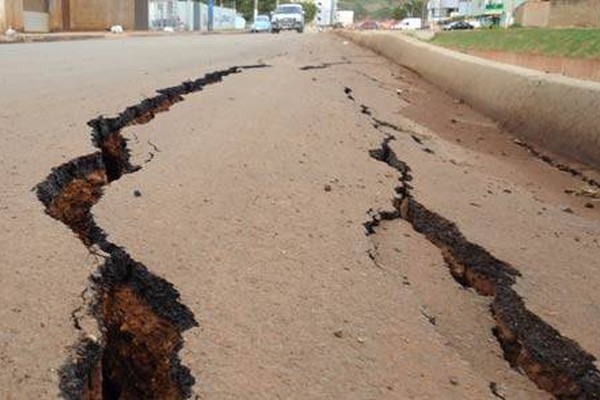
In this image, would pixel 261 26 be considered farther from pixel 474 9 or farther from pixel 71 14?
pixel 474 9

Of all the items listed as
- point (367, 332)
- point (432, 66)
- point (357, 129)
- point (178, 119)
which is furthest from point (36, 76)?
point (367, 332)

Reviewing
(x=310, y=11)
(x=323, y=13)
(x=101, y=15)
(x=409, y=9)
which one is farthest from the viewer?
(x=310, y=11)

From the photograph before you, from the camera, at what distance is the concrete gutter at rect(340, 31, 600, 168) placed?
195 inches

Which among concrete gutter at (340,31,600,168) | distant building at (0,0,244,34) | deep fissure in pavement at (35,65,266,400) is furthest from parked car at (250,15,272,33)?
deep fissure in pavement at (35,65,266,400)

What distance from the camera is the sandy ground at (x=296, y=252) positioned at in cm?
191

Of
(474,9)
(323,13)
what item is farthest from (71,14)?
(323,13)

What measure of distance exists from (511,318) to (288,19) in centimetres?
4457

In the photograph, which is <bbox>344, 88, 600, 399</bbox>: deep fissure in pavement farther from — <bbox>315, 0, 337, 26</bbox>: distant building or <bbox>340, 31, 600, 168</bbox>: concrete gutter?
<bbox>315, 0, 337, 26</bbox>: distant building

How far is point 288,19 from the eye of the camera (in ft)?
149

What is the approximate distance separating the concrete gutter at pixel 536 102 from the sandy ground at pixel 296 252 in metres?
0.28

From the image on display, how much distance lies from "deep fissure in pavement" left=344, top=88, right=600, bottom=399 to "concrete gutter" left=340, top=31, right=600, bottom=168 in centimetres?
202

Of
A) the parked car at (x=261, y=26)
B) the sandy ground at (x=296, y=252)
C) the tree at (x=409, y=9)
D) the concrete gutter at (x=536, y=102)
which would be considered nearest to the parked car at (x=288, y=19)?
the parked car at (x=261, y=26)

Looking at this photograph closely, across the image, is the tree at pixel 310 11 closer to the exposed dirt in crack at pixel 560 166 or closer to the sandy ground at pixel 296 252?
the exposed dirt in crack at pixel 560 166

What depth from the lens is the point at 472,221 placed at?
3.33 m
